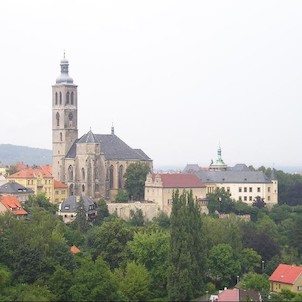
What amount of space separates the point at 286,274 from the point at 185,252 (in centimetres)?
939

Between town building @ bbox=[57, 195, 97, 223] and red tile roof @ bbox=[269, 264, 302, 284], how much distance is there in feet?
77.4

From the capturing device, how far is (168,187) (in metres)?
102

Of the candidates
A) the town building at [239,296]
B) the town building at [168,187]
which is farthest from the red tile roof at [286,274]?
the town building at [168,187]

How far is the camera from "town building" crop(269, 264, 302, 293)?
74.7 m

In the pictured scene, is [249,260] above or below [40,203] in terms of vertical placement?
below

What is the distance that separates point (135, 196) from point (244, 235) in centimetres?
1990

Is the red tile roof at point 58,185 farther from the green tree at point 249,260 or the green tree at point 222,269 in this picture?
the green tree at point 222,269

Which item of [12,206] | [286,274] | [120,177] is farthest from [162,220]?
[286,274]

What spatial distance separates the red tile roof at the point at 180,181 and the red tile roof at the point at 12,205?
17.1 meters

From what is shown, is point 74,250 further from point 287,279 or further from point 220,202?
point 220,202

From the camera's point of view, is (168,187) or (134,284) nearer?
(134,284)

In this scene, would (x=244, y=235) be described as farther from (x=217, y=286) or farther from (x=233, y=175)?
(x=233, y=175)

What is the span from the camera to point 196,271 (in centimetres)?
7144

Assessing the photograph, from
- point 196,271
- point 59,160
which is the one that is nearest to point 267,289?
point 196,271
